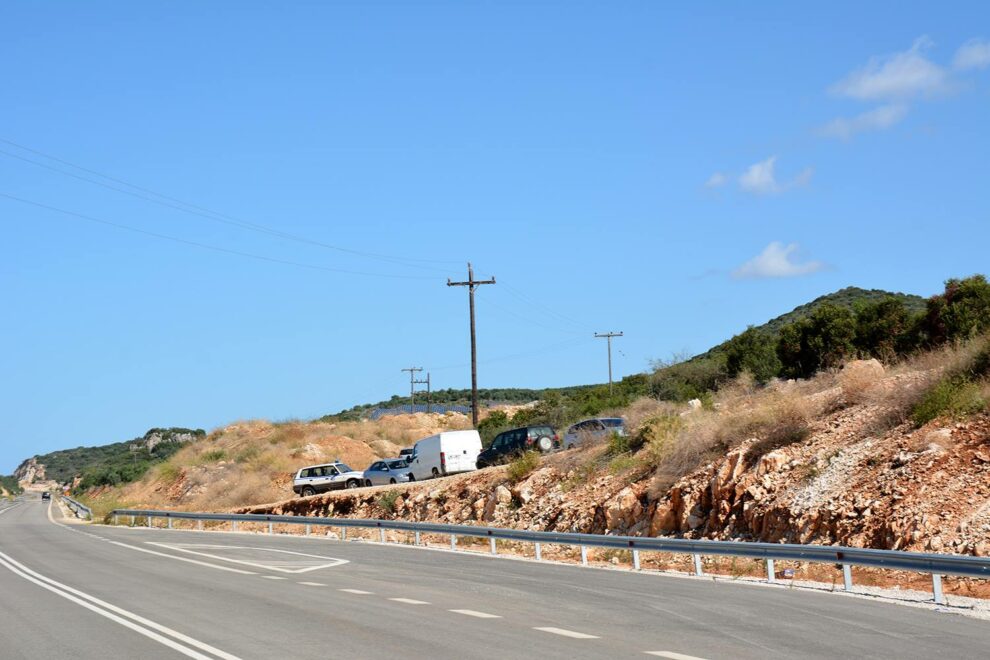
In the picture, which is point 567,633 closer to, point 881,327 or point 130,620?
point 130,620

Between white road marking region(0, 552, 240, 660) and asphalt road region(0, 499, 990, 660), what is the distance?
0.04 m

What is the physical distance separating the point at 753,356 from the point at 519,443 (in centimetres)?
1983

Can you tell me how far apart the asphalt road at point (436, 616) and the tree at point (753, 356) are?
112 ft

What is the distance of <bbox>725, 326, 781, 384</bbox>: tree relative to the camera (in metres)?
54.9

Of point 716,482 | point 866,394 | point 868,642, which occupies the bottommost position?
point 868,642

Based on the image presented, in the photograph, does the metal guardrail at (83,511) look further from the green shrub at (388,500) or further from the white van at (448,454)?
the green shrub at (388,500)

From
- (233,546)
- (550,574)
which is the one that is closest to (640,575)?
(550,574)

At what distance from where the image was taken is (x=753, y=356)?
186 ft

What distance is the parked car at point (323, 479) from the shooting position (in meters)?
48.7

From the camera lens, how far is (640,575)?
20.2 meters

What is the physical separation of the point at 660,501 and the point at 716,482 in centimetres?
214

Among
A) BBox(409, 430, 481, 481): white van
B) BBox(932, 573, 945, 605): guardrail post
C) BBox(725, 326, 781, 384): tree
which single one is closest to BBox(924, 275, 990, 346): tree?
BBox(725, 326, 781, 384): tree

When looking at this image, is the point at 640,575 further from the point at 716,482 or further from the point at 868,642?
→ the point at 868,642

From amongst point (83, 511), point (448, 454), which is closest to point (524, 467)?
point (448, 454)
